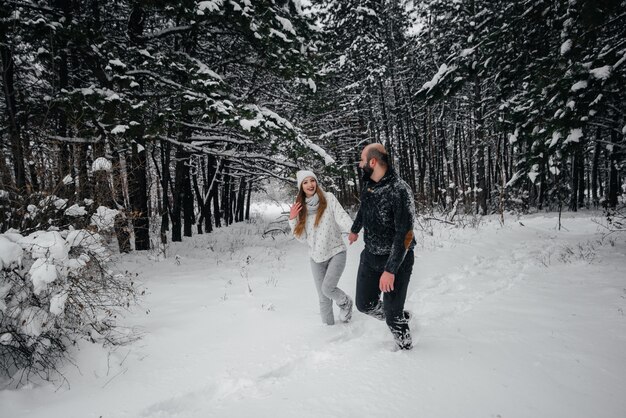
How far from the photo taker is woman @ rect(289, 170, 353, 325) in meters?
3.73

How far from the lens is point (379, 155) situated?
307 centimetres

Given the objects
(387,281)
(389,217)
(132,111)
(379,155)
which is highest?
(132,111)

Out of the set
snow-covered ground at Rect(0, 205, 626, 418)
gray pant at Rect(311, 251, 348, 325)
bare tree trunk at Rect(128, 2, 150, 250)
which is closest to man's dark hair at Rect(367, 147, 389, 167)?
gray pant at Rect(311, 251, 348, 325)

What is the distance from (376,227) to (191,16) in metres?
6.17

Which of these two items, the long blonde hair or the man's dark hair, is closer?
the man's dark hair

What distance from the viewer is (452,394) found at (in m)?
2.46

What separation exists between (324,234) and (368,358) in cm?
142

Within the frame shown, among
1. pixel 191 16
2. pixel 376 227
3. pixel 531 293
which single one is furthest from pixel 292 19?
pixel 531 293

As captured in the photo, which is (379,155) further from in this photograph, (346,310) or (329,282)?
(346,310)

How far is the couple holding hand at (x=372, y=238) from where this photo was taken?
9.61 ft

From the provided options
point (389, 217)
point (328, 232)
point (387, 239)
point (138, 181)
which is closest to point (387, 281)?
point (387, 239)

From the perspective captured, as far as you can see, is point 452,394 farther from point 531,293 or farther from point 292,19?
point 292,19

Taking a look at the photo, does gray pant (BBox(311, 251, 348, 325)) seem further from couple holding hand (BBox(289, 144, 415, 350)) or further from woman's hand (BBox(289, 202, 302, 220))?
woman's hand (BBox(289, 202, 302, 220))

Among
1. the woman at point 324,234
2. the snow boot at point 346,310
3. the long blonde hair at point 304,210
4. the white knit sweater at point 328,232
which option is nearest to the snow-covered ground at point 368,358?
the snow boot at point 346,310
